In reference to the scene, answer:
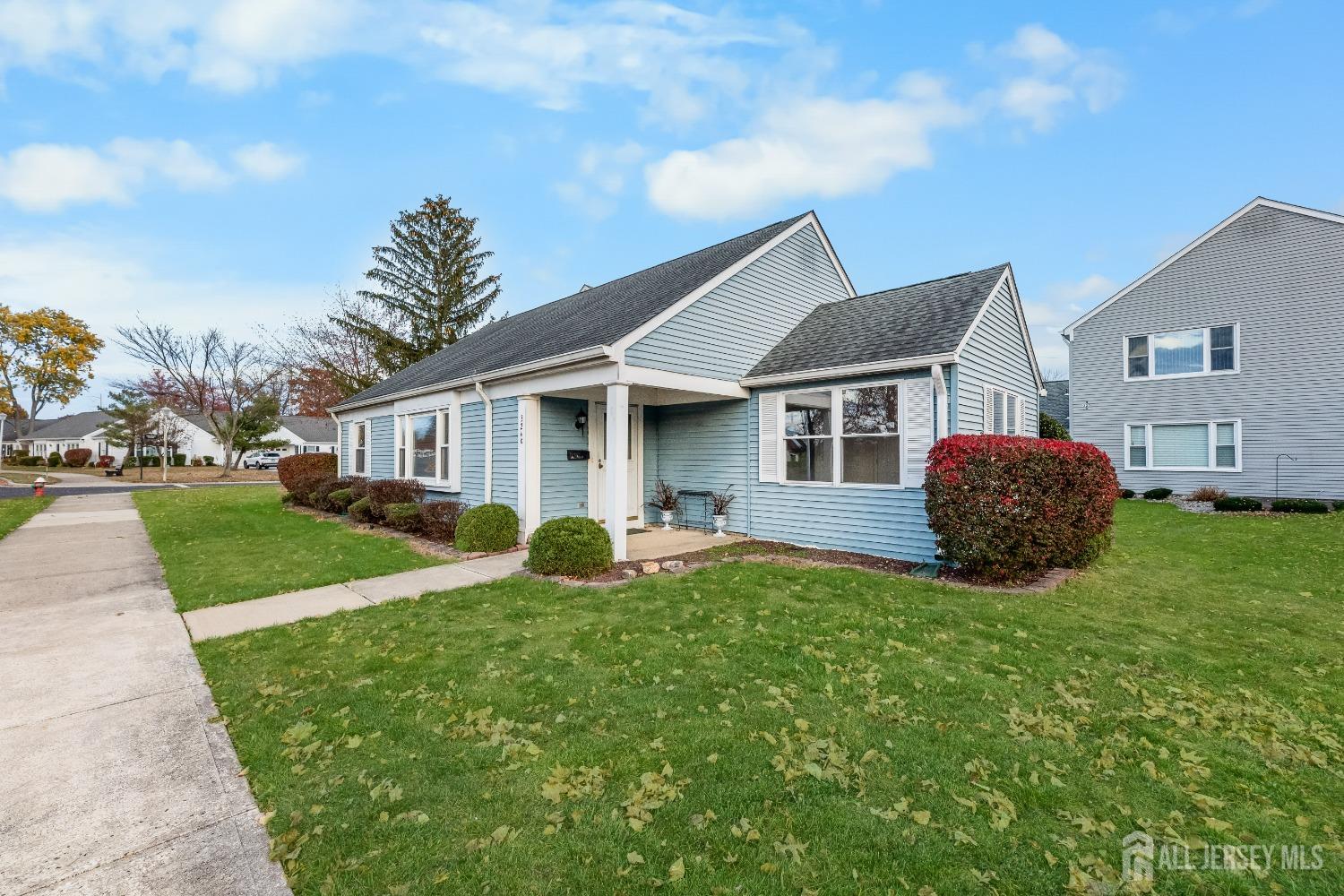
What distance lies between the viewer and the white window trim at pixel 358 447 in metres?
15.9

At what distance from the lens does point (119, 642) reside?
5035 millimetres

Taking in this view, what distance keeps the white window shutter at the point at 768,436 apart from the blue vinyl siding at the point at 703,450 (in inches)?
13.8

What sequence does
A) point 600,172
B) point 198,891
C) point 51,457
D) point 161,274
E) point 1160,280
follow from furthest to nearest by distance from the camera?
point 51,457
point 161,274
point 1160,280
point 600,172
point 198,891

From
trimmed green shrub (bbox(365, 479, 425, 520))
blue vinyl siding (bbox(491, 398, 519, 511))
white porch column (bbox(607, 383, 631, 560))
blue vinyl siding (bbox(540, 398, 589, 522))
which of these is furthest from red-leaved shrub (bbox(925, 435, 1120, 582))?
trimmed green shrub (bbox(365, 479, 425, 520))

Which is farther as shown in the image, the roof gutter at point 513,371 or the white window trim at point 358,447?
the white window trim at point 358,447

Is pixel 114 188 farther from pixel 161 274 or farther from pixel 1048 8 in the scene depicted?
pixel 1048 8

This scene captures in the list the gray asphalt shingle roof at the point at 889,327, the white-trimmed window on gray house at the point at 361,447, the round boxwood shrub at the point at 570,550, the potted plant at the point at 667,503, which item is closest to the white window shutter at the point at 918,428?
the gray asphalt shingle roof at the point at 889,327

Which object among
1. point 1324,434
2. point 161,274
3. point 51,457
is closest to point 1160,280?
point 1324,434

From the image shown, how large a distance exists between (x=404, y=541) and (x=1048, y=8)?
14753 millimetres

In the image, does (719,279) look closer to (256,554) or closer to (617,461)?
(617,461)

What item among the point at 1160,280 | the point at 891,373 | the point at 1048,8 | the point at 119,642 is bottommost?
the point at 119,642

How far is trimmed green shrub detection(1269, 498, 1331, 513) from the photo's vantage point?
13382 mm

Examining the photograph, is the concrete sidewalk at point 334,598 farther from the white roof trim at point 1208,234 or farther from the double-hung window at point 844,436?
the white roof trim at point 1208,234

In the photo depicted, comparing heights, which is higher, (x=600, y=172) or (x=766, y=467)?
(x=600, y=172)
